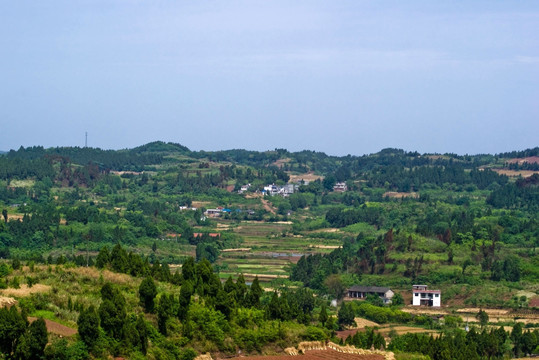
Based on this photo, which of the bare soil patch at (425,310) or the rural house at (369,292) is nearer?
the bare soil patch at (425,310)

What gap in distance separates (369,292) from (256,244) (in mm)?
27134

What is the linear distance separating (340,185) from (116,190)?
3207cm

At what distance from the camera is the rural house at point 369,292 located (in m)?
59.8

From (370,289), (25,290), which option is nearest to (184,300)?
(25,290)

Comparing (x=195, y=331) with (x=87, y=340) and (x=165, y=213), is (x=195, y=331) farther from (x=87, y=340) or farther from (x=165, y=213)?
(x=165, y=213)

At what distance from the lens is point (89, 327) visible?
28156 millimetres

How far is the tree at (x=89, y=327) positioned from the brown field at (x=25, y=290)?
13.0 feet

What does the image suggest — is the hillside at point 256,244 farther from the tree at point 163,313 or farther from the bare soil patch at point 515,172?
the bare soil patch at point 515,172

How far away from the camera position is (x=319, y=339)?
3738cm

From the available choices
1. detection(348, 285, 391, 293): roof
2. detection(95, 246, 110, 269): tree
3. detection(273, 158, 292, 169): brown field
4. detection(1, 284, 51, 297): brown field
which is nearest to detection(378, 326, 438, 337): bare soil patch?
detection(348, 285, 391, 293): roof

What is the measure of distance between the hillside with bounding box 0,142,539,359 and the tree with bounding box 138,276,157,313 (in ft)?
0.61

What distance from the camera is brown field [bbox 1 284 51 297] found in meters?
31.3

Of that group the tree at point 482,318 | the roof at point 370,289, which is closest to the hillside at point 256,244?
the roof at point 370,289

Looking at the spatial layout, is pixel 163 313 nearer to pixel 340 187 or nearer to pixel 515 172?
pixel 340 187
